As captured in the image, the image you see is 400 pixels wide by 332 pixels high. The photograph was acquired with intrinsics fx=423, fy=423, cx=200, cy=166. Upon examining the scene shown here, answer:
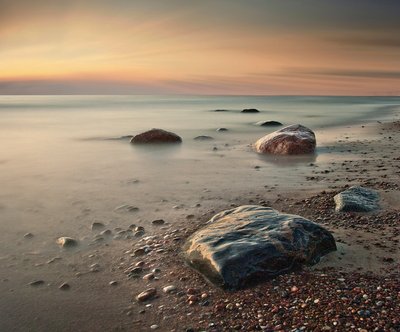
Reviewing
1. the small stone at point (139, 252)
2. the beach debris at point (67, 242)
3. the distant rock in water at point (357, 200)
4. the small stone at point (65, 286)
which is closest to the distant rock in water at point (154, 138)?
the distant rock in water at point (357, 200)

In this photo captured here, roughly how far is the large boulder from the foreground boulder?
755cm

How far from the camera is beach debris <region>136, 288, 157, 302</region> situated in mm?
4137

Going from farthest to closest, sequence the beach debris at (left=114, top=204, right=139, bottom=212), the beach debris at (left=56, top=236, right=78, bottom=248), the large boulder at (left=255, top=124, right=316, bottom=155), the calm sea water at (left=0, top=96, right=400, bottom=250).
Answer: the large boulder at (left=255, top=124, right=316, bottom=155) → the beach debris at (left=114, top=204, right=139, bottom=212) → the calm sea water at (left=0, top=96, right=400, bottom=250) → the beach debris at (left=56, top=236, right=78, bottom=248)

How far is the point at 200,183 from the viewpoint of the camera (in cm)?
905

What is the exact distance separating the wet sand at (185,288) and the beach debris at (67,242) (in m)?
0.13

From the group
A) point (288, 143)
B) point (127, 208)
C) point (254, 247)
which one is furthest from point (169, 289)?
point (288, 143)

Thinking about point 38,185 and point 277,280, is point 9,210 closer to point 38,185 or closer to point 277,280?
point 38,185

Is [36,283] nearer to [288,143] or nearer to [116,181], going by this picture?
[116,181]

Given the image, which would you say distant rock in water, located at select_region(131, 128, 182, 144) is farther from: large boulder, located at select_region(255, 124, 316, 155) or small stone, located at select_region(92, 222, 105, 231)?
small stone, located at select_region(92, 222, 105, 231)

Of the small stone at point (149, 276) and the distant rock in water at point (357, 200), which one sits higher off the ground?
the distant rock in water at point (357, 200)

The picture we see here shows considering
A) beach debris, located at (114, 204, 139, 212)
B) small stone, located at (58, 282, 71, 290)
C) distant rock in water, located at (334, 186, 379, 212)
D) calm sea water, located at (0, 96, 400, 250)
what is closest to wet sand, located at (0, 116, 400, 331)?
small stone, located at (58, 282, 71, 290)

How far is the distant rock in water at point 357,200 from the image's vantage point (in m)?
6.36

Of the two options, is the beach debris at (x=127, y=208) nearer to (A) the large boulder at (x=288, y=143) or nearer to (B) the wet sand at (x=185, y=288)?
(B) the wet sand at (x=185, y=288)

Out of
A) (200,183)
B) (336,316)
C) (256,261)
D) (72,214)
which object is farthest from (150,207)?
(336,316)
